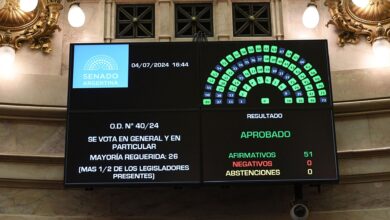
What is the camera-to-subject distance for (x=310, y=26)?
8.74 metres

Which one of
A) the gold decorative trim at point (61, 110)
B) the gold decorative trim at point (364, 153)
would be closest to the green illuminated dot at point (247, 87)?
the gold decorative trim at point (61, 110)

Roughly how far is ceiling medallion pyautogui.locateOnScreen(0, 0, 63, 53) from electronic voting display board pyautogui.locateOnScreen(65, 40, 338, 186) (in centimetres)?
78

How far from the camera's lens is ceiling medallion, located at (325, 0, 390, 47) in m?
8.88

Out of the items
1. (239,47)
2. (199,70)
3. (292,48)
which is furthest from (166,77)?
(292,48)

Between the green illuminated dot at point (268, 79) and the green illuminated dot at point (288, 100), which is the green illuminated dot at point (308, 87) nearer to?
the green illuminated dot at point (288, 100)

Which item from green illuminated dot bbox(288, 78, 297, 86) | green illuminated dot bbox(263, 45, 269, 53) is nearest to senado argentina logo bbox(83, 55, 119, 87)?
green illuminated dot bbox(263, 45, 269, 53)

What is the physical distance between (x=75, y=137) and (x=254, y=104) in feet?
7.02

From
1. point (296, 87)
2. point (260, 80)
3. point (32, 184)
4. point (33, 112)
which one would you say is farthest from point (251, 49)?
point (32, 184)

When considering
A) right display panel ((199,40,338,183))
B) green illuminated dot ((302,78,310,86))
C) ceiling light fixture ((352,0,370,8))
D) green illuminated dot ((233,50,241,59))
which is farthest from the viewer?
ceiling light fixture ((352,0,370,8))

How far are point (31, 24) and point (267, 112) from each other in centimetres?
331

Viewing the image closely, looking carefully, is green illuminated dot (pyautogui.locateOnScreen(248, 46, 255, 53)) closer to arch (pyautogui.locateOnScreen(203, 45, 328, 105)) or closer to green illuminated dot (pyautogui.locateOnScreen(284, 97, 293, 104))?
arch (pyautogui.locateOnScreen(203, 45, 328, 105))

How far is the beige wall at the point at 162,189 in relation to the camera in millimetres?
8250

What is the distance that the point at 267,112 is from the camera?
8031 millimetres

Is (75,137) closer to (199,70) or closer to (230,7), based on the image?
(199,70)
